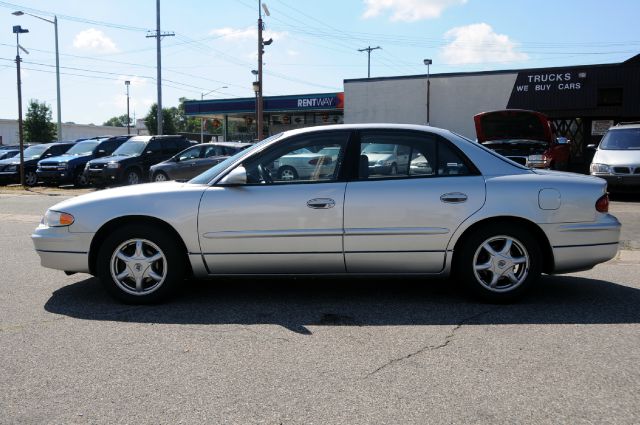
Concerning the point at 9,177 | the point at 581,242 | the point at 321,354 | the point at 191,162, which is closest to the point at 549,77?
the point at 191,162

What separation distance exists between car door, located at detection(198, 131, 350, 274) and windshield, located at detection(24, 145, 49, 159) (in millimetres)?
20234

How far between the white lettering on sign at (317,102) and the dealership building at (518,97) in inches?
290

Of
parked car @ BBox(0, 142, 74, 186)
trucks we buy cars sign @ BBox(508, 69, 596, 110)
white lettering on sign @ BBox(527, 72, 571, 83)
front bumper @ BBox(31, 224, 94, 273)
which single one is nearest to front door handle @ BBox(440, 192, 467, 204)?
front bumper @ BBox(31, 224, 94, 273)

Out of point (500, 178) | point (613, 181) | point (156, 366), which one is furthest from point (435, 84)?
point (156, 366)

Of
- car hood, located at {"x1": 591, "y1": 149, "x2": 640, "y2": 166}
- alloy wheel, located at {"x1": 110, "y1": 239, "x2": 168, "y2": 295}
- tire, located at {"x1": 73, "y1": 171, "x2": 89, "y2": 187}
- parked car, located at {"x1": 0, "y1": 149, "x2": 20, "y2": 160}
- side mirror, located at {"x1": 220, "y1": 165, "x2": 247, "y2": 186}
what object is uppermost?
parked car, located at {"x1": 0, "y1": 149, "x2": 20, "y2": 160}

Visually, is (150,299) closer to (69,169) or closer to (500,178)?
(500,178)

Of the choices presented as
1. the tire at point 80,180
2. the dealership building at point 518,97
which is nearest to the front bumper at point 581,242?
the tire at point 80,180

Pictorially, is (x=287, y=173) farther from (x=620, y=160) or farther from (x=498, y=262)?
(x=620, y=160)

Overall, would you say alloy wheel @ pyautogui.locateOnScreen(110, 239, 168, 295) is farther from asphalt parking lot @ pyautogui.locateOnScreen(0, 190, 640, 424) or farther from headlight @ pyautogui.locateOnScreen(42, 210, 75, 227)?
headlight @ pyautogui.locateOnScreen(42, 210, 75, 227)

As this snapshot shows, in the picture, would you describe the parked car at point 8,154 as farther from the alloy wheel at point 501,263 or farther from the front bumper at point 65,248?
the alloy wheel at point 501,263

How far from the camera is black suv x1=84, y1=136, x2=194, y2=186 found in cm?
1758

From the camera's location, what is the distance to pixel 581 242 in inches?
194

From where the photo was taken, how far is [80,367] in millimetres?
3650

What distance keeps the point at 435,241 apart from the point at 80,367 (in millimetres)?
2849
